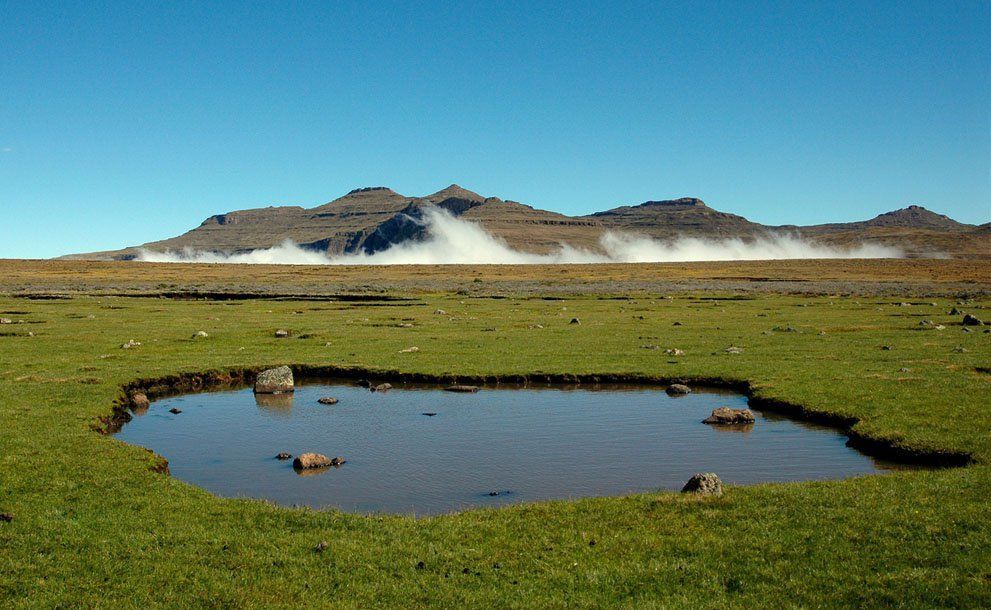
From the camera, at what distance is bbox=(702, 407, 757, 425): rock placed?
3094 cm

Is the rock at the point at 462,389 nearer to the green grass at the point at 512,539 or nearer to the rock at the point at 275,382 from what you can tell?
the rock at the point at 275,382

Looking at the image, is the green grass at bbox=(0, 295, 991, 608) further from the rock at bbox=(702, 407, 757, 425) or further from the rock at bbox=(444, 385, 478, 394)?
the rock at bbox=(444, 385, 478, 394)

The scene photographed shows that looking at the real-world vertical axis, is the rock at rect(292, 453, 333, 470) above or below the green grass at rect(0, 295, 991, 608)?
below

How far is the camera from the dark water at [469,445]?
22969 mm

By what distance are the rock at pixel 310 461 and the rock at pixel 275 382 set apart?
46.4 ft

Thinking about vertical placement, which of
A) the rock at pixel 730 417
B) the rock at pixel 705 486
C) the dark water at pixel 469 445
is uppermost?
the rock at pixel 705 486

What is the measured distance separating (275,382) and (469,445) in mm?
15036

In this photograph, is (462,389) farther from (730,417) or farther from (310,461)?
(310,461)

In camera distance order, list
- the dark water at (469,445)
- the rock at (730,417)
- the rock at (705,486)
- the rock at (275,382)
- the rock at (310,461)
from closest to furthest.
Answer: the rock at (705,486)
the dark water at (469,445)
the rock at (310,461)
the rock at (730,417)
the rock at (275,382)

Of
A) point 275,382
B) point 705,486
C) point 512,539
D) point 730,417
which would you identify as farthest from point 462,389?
point 512,539

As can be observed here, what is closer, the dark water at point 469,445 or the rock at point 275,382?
the dark water at point 469,445

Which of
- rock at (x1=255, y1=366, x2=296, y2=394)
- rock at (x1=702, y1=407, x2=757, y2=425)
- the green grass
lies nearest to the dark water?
rock at (x1=702, y1=407, x2=757, y2=425)

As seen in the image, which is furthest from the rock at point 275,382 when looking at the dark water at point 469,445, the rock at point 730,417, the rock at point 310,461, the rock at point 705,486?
the rock at point 705,486

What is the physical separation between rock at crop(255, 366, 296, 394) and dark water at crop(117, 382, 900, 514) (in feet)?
4.16
